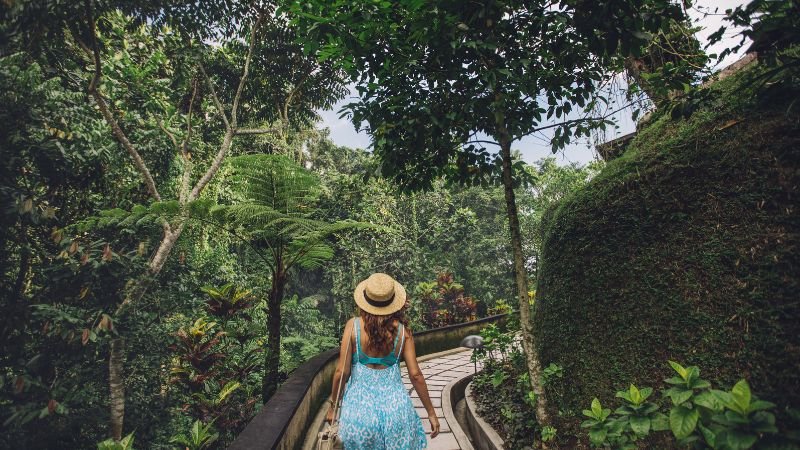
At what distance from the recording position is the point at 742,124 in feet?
9.62

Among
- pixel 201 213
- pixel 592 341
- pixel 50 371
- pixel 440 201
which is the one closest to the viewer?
pixel 592 341

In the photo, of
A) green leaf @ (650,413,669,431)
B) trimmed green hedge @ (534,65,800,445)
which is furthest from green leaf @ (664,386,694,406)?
trimmed green hedge @ (534,65,800,445)

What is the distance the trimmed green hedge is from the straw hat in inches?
86.6

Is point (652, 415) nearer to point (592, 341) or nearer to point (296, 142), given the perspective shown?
point (592, 341)

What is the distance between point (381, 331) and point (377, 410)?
0.52 metres

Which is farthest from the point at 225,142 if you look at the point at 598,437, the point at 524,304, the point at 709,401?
the point at 709,401

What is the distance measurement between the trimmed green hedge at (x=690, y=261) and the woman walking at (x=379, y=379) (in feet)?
6.55

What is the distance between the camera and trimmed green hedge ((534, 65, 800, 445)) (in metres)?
2.42

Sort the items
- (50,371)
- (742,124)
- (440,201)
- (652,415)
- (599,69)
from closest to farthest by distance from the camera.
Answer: (652,415) < (742,124) < (599,69) < (50,371) < (440,201)

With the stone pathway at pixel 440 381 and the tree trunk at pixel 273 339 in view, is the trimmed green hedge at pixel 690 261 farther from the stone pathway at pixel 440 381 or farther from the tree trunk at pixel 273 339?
the tree trunk at pixel 273 339

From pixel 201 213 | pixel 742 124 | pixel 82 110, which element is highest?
pixel 82 110

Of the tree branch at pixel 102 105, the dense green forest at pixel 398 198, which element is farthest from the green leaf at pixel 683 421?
the tree branch at pixel 102 105

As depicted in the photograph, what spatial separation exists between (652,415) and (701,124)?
2599 millimetres

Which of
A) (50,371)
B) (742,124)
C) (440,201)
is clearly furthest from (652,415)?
(440,201)
